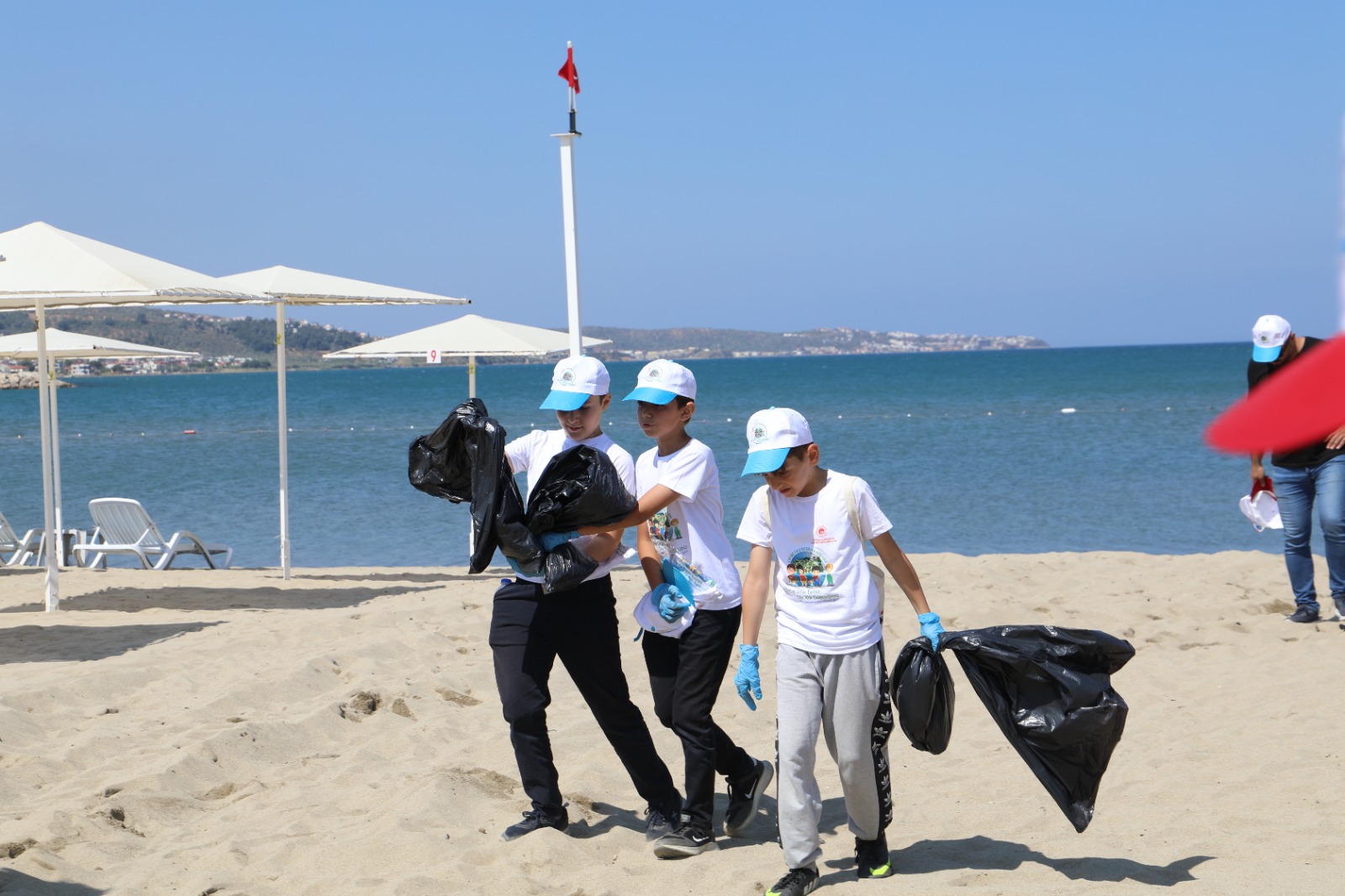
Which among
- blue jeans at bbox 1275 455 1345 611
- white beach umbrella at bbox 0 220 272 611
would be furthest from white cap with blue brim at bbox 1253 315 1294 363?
white beach umbrella at bbox 0 220 272 611

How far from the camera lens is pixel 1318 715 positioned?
5.76m

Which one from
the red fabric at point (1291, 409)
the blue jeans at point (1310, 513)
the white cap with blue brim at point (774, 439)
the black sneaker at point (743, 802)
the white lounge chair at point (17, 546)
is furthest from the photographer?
the white lounge chair at point (17, 546)

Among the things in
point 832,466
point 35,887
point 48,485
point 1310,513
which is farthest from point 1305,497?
point 832,466

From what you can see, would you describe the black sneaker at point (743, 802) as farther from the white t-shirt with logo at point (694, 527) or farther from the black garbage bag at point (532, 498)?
the black garbage bag at point (532, 498)

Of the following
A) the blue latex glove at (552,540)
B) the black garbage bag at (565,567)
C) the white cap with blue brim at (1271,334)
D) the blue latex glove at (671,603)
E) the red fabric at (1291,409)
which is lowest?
the blue latex glove at (671,603)

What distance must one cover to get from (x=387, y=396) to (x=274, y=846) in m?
82.9

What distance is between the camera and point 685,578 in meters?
4.22

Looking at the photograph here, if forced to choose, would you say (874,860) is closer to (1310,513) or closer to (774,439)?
(774,439)

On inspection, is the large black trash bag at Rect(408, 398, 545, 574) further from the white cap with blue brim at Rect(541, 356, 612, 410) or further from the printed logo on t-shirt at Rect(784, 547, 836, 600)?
the printed logo on t-shirt at Rect(784, 547, 836, 600)

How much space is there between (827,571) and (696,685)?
2.41 feet

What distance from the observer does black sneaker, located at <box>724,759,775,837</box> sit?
4613mm

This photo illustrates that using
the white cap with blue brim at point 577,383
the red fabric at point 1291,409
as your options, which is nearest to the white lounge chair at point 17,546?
the white cap with blue brim at point 577,383

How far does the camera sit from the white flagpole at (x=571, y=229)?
7.75m

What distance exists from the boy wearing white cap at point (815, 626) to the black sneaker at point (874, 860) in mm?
245
